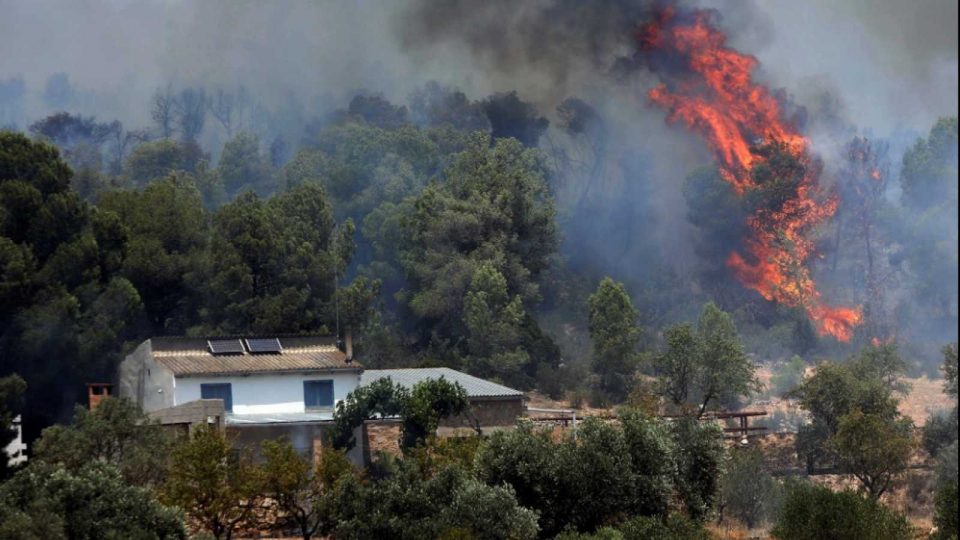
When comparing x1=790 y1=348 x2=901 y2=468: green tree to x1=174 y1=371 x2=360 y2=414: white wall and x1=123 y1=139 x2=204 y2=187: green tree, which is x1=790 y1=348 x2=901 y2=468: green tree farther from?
x1=123 y1=139 x2=204 y2=187: green tree

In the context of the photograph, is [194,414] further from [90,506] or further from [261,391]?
[90,506]

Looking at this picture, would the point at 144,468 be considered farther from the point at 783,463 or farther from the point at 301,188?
the point at 301,188

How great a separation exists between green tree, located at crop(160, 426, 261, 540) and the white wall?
14525mm

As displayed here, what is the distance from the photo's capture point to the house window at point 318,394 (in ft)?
217

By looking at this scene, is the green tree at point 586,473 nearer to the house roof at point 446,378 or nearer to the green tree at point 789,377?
the house roof at point 446,378

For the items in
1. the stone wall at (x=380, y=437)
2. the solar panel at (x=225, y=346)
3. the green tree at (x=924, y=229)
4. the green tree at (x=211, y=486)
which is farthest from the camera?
the green tree at (x=924, y=229)

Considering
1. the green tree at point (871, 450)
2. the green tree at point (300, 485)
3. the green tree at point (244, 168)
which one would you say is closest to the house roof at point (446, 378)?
the green tree at point (871, 450)

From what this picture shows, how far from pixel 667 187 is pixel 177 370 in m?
54.3

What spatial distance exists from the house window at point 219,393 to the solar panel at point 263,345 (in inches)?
124

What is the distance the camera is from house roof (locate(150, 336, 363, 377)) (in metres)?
64.9

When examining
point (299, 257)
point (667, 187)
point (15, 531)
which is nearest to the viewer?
point (15, 531)

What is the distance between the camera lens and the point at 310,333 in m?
72.1

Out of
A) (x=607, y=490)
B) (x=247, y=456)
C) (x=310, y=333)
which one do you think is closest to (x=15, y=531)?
(x=247, y=456)

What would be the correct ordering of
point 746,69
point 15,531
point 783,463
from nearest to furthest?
point 15,531, point 783,463, point 746,69
